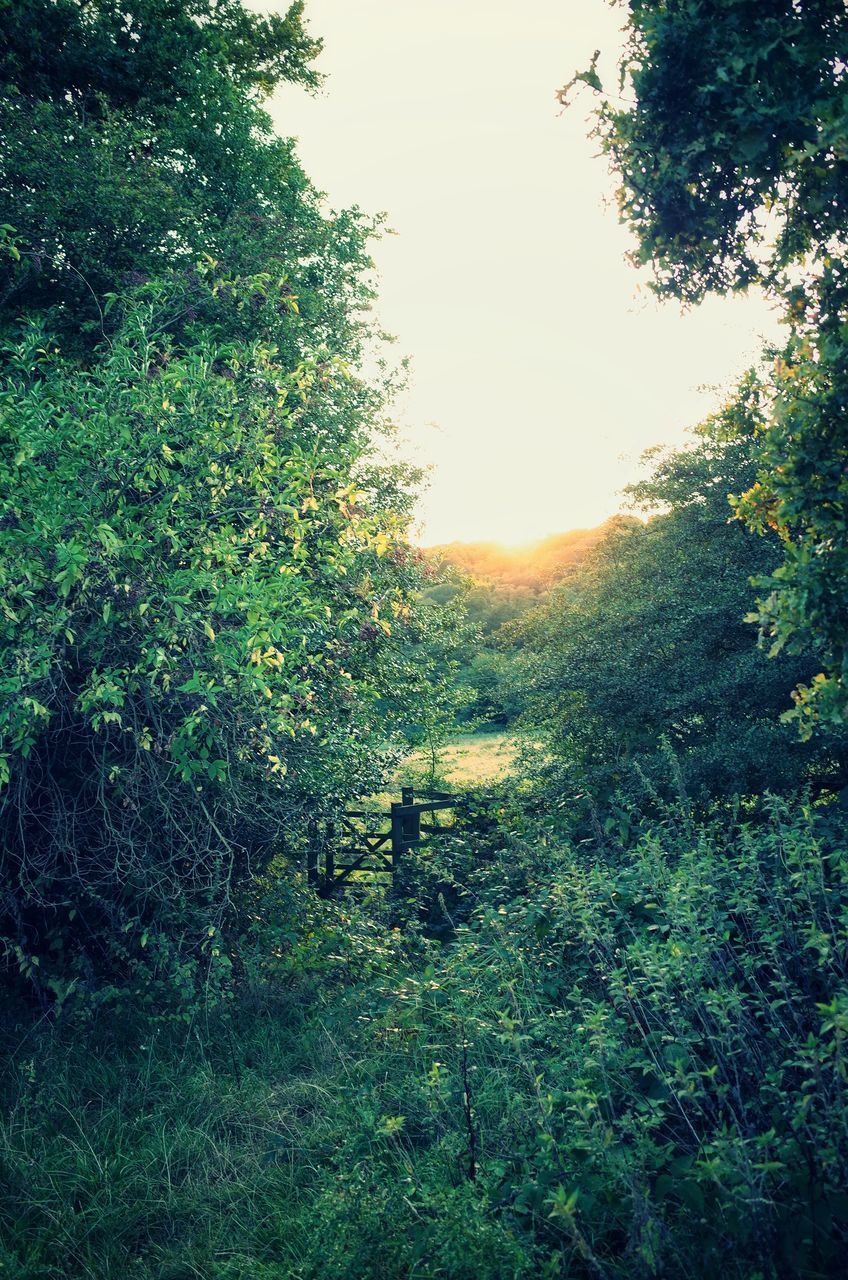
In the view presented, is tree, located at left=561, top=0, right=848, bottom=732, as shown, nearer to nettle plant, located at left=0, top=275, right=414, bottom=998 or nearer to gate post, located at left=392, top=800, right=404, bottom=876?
nettle plant, located at left=0, top=275, right=414, bottom=998

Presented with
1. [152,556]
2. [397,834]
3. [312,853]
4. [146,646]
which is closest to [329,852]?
[312,853]

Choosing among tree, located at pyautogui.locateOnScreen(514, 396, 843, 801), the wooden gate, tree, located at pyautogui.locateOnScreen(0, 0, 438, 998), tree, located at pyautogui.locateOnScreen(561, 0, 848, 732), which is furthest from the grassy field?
tree, located at pyautogui.locateOnScreen(561, 0, 848, 732)

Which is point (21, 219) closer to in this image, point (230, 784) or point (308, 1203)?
point (230, 784)

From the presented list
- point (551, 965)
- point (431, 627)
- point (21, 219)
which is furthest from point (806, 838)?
point (21, 219)

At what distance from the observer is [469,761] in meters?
26.8

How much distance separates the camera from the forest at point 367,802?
11.9ft

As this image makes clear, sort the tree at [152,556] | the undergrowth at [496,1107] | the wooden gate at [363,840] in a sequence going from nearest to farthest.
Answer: the undergrowth at [496,1107]
the tree at [152,556]
the wooden gate at [363,840]

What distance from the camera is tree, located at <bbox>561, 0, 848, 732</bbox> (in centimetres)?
393

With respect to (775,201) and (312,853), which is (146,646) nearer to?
(312,853)

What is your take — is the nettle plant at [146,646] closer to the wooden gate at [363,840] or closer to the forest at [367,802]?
the forest at [367,802]

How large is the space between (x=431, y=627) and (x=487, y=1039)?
745cm

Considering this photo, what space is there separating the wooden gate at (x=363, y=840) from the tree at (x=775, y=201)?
5.55 metres

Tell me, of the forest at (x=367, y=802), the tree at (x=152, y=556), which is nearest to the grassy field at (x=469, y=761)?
the forest at (x=367, y=802)

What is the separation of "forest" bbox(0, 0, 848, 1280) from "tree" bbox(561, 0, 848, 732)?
0.09 feet
